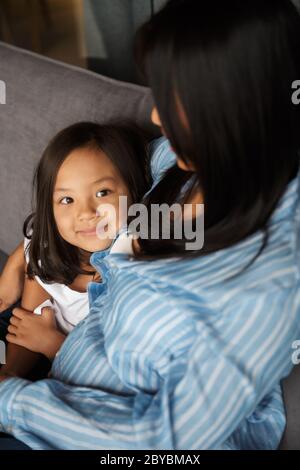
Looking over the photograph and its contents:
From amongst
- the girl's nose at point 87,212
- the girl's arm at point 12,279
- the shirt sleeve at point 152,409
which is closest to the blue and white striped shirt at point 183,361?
the shirt sleeve at point 152,409

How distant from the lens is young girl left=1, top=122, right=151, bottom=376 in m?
1.08

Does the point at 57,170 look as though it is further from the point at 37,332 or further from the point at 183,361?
the point at 183,361

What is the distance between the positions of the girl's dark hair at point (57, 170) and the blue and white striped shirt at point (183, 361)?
28cm

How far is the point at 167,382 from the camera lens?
772 millimetres

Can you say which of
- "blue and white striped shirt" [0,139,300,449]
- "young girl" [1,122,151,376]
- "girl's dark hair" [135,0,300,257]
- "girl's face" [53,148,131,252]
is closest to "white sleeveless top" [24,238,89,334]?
"young girl" [1,122,151,376]

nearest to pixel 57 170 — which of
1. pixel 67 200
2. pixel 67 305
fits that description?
pixel 67 200

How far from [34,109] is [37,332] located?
530 millimetres

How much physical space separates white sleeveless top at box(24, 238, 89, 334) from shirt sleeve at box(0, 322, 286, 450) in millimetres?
263

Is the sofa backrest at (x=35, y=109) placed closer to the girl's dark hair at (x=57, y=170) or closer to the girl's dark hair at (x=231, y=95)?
the girl's dark hair at (x=57, y=170)

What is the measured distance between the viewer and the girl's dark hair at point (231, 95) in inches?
26.7

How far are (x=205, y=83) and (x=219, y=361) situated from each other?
347mm

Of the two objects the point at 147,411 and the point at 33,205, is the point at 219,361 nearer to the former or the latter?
the point at 147,411
